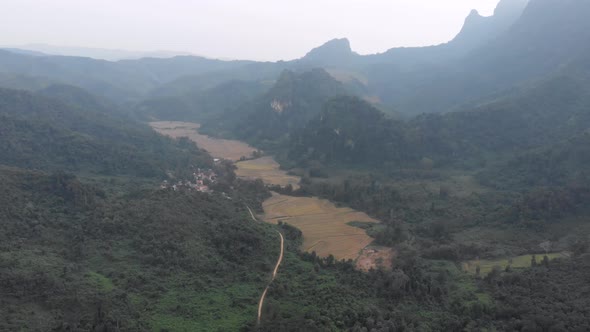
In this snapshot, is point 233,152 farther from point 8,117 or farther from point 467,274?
point 467,274

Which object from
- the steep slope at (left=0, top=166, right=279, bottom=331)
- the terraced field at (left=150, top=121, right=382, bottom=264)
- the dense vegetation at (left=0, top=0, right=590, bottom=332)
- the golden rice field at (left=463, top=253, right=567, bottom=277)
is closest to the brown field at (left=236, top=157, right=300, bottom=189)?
the terraced field at (left=150, top=121, right=382, bottom=264)

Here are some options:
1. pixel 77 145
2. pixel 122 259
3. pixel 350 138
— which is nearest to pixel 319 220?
pixel 122 259

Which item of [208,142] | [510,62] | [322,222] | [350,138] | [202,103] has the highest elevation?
[510,62]

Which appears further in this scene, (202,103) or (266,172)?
(202,103)

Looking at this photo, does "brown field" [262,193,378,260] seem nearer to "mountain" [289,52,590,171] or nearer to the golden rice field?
the golden rice field

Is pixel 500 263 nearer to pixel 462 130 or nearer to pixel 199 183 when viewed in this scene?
pixel 199 183

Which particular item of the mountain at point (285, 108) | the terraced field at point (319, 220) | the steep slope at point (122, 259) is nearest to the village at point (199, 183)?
the terraced field at point (319, 220)
